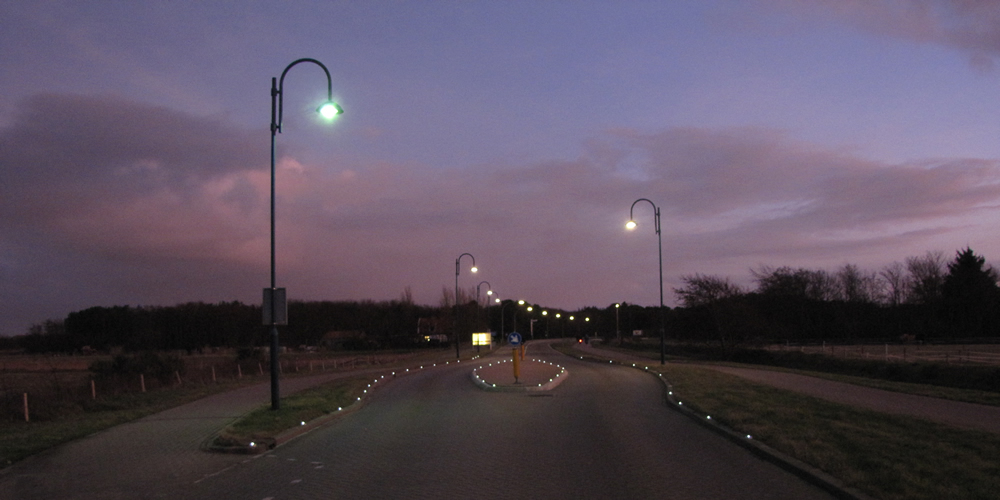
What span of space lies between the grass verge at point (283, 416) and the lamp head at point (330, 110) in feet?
22.0

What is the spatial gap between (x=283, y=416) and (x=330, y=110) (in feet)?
22.5

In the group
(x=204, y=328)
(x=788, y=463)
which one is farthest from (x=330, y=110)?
(x=204, y=328)

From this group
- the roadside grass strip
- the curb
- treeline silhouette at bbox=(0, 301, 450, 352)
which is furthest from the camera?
treeline silhouette at bbox=(0, 301, 450, 352)

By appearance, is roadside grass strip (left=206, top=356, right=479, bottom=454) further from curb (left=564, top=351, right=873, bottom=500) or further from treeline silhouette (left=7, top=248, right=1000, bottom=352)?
treeline silhouette (left=7, top=248, right=1000, bottom=352)

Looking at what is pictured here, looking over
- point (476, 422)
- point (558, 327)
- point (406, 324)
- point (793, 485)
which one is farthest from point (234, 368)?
point (558, 327)

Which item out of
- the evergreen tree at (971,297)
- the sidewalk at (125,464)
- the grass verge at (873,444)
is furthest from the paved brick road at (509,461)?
the evergreen tree at (971,297)

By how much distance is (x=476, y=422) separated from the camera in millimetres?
15305

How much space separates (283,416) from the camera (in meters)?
15.6

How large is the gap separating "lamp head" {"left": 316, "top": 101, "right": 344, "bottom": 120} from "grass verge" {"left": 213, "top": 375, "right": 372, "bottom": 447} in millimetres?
6709

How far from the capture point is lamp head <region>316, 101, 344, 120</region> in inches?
626

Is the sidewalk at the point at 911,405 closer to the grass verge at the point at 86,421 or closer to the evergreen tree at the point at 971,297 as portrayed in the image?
the grass verge at the point at 86,421

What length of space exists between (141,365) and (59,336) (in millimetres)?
70254

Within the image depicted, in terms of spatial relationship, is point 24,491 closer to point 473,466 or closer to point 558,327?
point 473,466

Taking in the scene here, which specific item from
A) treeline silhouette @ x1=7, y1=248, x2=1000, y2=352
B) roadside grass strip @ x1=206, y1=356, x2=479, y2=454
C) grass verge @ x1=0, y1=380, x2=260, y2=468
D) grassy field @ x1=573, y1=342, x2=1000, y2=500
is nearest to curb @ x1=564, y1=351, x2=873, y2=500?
grassy field @ x1=573, y1=342, x2=1000, y2=500
